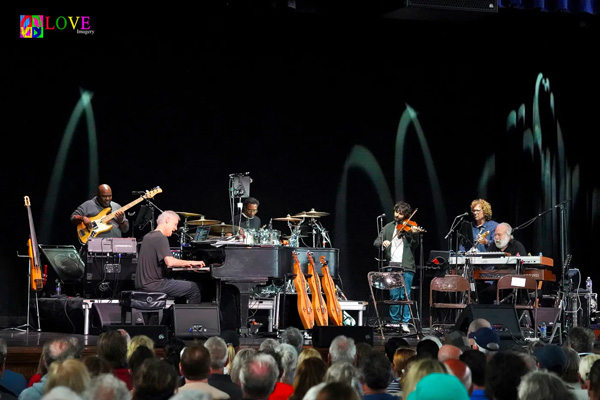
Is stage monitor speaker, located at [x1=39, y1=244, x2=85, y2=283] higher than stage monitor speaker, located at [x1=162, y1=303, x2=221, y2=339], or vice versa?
stage monitor speaker, located at [x1=39, y1=244, x2=85, y2=283]

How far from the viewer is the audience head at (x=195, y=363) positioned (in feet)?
15.8

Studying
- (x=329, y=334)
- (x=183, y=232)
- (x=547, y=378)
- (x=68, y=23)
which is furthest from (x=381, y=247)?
(x=547, y=378)

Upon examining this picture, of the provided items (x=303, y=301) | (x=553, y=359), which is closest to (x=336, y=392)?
(x=553, y=359)

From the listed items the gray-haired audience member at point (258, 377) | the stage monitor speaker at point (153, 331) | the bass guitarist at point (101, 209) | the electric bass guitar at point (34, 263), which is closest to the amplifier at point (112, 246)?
the bass guitarist at point (101, 209)

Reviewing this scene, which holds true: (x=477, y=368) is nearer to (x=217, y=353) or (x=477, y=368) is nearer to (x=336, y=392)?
(x=217, y=353)

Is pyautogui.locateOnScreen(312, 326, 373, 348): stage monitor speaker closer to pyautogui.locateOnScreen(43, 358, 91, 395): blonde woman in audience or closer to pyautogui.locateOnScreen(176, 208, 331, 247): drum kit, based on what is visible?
pyautogui.locateOnScreen(176, 208, 331, 247): drum kit

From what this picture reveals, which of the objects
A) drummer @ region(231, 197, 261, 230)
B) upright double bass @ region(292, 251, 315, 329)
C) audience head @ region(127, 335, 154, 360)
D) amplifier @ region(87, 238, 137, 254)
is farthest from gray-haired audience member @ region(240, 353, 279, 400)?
drummer @ region(231, 197, 261, 230)

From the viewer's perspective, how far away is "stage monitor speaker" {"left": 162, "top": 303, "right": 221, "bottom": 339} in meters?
8.80

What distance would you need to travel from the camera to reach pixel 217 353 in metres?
5.48

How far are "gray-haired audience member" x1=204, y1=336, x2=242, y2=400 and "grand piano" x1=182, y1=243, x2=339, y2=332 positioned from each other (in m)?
4.18

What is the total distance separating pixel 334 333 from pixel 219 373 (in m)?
3.22

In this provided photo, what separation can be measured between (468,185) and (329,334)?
6.85 m

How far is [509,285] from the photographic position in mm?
10695

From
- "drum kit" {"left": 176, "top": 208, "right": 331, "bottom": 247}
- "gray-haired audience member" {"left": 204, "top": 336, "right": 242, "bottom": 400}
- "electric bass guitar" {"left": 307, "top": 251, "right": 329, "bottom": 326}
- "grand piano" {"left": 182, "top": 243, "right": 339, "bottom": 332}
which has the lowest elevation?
"gray-haired audience member" {"left": 204, "top": 336, "right": 242, "bottom": 400}
